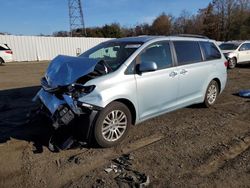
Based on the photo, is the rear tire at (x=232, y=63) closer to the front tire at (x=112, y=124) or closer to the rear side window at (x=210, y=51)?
the rear side window at (x=210, y=51)

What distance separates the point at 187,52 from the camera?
5.66 m

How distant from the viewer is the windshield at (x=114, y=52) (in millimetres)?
4534

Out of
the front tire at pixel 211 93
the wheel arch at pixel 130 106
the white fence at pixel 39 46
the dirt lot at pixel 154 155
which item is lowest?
the white fence at pixel 39 46

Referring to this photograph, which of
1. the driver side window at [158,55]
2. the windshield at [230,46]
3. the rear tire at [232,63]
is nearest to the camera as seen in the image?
the driver side window at [158,55]

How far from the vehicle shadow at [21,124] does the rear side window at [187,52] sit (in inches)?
115

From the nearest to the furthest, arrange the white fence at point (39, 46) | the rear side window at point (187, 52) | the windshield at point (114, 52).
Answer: the windshield at point (114, 52) < the rear side window at point (187, 52) < the white fence at point (39, 46)

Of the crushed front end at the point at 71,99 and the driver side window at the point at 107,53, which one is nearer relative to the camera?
the crushed front end at the point at 71,99

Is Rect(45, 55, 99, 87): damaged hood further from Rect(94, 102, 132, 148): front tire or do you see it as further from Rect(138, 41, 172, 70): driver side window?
Rect(138, 41, 172, 70): driver side window

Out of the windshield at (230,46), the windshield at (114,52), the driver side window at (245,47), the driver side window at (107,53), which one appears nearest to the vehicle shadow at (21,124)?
the windshield at (114,52)

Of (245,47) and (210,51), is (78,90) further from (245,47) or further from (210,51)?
(245,47)

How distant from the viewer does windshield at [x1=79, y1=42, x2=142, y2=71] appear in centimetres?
453

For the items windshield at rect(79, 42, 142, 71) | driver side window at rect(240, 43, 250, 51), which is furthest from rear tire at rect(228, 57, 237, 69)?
windshield at rect(79, 42, 142, 71)

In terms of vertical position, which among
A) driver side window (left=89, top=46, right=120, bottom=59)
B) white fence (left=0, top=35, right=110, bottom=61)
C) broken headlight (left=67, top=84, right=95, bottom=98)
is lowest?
white fence (left=0, top=35, right=110, bottom=61)

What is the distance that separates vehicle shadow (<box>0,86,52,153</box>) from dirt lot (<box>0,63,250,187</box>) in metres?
0.02
